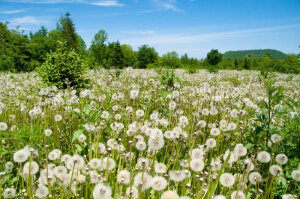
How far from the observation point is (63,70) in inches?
246

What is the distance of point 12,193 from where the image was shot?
1619 mm

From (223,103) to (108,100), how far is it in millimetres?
2639

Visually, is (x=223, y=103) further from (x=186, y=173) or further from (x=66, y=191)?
(x=66, y=191)

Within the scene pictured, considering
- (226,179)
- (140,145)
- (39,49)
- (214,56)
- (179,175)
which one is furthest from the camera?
(214,56)

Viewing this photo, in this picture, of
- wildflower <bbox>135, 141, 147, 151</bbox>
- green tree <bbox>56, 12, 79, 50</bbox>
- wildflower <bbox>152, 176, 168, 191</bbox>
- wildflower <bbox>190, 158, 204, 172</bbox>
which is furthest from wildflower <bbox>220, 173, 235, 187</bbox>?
green tree <bbox>56, 12, 79, 50</bbox>

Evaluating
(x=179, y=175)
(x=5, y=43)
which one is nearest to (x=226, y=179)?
(x=179, y=175)

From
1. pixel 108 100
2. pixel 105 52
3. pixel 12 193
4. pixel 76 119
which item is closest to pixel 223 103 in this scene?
pixel 108 100

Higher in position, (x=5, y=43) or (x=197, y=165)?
(x=5, y=43)

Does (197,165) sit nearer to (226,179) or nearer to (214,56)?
(226,179)

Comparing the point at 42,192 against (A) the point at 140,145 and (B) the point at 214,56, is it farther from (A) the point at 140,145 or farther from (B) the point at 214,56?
(B) the point at 214,56

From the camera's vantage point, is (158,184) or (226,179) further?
(226,179)

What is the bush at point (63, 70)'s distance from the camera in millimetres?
6211

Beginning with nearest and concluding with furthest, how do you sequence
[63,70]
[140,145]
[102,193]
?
1. [102,193]
2. [140,145]
3. [63,70]

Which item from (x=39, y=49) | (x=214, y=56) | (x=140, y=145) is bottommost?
(x=140, y=145)
